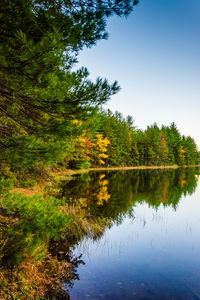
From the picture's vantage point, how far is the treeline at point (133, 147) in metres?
48.1

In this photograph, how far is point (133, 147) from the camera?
61.9 m

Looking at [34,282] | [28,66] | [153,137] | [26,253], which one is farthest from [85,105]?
[153,137]

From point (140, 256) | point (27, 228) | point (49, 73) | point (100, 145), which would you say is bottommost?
point (140, 256)

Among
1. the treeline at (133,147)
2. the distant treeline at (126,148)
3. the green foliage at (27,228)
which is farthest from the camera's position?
the treeline at (133,147)

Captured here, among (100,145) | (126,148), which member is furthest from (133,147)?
(100,145)

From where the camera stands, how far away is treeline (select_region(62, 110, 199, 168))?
48.1 m

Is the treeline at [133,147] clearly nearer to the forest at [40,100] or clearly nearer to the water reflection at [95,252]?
the water reflection at [95,252]

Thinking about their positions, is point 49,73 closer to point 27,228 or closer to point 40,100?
point 40,100

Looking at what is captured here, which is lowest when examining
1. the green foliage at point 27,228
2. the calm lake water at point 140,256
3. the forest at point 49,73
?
the calm lake water at point 140,256

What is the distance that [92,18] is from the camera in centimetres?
400

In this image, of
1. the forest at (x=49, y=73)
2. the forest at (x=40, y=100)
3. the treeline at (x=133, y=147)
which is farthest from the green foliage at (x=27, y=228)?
the treeline at (x=133, y=147)

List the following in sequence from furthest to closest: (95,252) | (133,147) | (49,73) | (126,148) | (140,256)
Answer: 1. (133,147)
2. (126,148)
3. (140,256)
4. (95,252)
5. (49,73)

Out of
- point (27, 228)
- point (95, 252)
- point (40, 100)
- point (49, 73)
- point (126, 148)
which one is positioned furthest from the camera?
point (126, 148)

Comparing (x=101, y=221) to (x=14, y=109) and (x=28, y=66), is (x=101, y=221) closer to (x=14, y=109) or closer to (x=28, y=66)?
(x=14, y=109)
